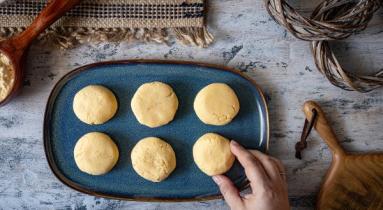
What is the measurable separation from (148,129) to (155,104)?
0.26 ft

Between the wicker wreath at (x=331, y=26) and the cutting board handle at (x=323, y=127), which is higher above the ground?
the wicker wreath at (x=331, y=26)

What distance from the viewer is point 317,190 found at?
105cm

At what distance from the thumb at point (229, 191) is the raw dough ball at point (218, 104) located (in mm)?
151

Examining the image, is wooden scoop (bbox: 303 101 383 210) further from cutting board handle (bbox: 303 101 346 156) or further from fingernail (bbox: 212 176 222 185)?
fingernail (bbox: 212 176 222 185)

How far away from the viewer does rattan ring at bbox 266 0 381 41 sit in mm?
875

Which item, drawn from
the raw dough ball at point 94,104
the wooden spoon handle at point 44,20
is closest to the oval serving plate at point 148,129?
the raw dough ball at point 94,104

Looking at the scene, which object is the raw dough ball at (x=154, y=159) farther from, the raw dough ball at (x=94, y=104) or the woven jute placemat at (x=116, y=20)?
the woven jute placemat at (x=116, y=20)

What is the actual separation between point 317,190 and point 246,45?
46cm

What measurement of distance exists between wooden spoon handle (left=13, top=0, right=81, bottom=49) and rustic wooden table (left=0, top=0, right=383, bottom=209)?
0.27ft

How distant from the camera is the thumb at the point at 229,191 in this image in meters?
0.93

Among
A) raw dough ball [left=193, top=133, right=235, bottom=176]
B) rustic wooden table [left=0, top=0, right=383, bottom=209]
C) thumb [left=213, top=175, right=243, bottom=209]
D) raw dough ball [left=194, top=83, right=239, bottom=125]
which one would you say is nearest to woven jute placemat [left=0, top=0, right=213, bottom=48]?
rustic wooden table [left=0, top=0, right=383, bottom=209]

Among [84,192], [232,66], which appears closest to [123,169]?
[84,192]

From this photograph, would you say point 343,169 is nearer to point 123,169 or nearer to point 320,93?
point 320,93

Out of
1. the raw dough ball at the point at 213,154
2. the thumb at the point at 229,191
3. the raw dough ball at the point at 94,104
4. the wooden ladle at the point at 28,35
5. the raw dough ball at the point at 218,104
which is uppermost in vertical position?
the wooden ladle at the point at 28,35
